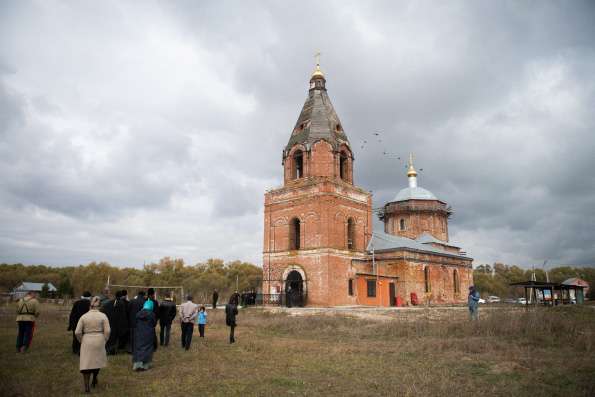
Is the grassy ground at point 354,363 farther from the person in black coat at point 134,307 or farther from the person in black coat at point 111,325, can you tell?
the person in black coat at point 134,307

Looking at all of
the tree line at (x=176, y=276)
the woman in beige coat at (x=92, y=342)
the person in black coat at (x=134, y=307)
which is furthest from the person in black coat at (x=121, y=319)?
the tree line at (x=176, y=276)

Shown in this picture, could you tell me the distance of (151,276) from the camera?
65625 millimetres

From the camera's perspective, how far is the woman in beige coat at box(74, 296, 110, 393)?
6938mm

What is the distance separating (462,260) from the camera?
3575cm

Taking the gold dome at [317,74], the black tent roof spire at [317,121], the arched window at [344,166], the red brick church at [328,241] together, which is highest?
the gold dome at [317,74]

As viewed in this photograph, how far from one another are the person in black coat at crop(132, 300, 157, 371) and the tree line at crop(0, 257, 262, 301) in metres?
46.3

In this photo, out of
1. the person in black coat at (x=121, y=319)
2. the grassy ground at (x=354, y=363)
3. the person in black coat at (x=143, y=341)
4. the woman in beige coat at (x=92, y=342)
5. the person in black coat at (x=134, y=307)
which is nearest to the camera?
the woman in beige coat at (x=92, y=342)

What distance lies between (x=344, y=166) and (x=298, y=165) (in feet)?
10.5

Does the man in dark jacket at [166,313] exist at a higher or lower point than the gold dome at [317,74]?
lower

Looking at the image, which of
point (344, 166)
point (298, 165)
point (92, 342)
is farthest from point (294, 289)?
point (92, 342)

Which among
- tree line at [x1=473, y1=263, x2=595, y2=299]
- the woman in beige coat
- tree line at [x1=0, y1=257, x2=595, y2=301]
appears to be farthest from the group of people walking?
tree line at [x1=473, y1=263, x2=595, y2=299]

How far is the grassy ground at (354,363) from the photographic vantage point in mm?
7082

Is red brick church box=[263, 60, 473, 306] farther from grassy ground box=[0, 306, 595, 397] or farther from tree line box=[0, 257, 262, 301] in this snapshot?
tree line box=[0, 257, 262, 301]

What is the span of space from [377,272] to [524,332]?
16.9 meters
